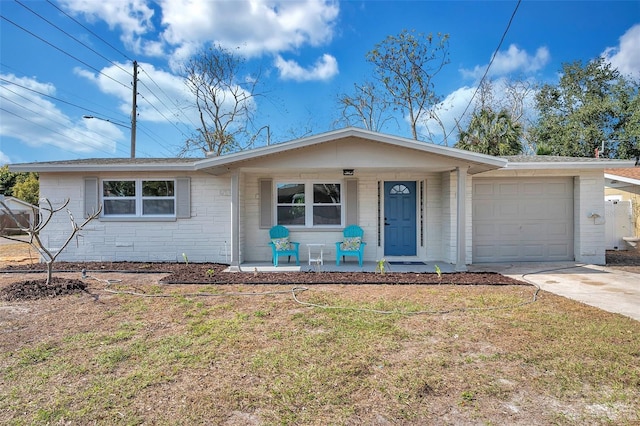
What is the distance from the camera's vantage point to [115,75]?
1797cm

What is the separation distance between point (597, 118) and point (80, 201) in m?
26.8

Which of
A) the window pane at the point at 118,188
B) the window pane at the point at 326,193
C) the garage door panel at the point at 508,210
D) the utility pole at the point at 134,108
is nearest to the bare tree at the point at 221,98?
the utility pole at the point at 134,108

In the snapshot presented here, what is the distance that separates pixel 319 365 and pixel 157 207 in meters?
7.65

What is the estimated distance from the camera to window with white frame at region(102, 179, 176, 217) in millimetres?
9406

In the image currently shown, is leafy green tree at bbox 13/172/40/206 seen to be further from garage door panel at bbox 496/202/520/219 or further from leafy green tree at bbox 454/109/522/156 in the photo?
garage door panel at bbox 496/202/520/219

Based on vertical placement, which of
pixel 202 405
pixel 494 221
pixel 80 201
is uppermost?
pixel 80 201

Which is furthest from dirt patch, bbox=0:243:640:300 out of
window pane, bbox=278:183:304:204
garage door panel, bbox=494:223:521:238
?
window pane, bbox=278:183:304:204

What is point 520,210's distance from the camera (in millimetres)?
9297

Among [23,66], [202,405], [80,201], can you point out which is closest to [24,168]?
[80,201]

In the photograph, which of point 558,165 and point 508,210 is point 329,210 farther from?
point 558,165

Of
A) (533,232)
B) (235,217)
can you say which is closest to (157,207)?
(235,217)

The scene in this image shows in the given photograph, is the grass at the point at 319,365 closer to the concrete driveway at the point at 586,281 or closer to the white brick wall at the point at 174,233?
the concrete driveway at the point at 586,281

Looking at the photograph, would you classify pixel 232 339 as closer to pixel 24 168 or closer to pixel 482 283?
pixel 482 283

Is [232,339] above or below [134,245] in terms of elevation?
below
